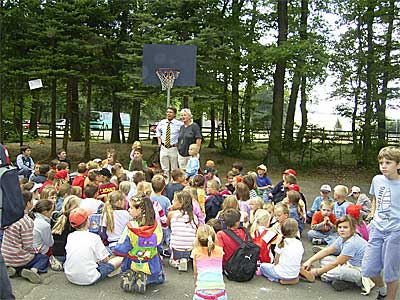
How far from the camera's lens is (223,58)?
52.8 ft

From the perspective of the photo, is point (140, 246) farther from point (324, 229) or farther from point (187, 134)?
point (187, 134)

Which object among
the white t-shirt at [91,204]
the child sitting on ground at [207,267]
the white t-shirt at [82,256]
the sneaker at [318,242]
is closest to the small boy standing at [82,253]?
the white t-shirt at [82,256]

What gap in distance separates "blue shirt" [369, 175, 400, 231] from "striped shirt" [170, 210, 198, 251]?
2.20 meters

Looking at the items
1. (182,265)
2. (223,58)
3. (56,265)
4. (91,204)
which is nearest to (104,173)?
(91,204)

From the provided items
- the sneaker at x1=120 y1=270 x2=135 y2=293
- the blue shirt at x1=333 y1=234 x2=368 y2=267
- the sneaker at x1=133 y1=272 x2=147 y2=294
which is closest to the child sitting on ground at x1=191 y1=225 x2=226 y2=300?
the sneaker at x1=133 y1=272 x2=147 y2=294

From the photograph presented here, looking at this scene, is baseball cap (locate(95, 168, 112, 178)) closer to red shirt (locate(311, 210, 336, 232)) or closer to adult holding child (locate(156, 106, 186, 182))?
adult holding child (locate(156, 106, 186, 182))

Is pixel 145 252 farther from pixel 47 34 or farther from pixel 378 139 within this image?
pixel 378 139

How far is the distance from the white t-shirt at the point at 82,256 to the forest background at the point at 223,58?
418 inches

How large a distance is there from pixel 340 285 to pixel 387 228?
1135mm

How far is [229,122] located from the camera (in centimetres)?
2038

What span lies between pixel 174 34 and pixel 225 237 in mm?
11087

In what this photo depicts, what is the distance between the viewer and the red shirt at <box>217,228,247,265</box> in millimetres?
5191

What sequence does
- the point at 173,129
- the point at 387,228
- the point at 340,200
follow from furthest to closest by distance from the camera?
the point at 173,129
the point at 340,200
the point at 387,228

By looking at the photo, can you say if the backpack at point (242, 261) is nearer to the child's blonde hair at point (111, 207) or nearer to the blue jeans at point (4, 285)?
the child's blonde hair at point (111, 207)
